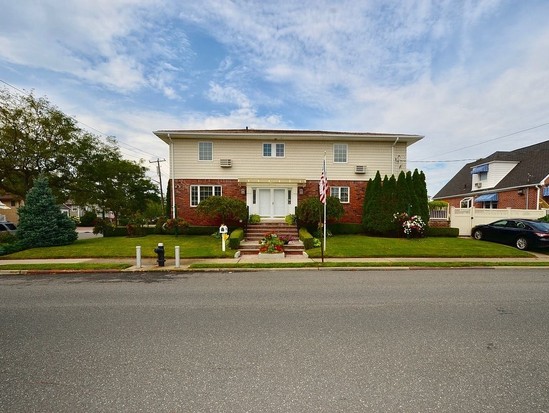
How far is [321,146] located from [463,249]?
10688mm

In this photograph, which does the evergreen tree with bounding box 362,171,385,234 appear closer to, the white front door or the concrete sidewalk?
the white front door

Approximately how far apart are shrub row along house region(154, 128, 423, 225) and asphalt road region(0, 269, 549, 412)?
12.1 m

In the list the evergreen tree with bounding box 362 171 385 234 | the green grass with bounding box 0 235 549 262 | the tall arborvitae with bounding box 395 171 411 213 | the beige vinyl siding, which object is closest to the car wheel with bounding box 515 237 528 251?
the green grass with bounding box 0 235 549 262

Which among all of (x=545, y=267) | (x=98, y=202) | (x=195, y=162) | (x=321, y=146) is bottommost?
(x=545, y=267)

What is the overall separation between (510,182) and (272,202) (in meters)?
23.5

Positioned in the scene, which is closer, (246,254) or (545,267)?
(545,267)

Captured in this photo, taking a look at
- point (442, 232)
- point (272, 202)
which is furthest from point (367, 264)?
point (442, 232)

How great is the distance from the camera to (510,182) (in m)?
25.1

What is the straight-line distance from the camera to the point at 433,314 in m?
4.98

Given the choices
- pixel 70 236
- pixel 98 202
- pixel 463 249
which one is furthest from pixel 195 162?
pixel 463 249

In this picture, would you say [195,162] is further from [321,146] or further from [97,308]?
[97,308]

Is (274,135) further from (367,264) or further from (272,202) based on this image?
(367,264)

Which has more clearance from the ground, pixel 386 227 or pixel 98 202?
pixel 98 202

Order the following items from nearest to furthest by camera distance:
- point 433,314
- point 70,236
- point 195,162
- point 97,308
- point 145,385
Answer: point 145,385 < point 433,314 < point 97,308 < point 70,236 < point 195,162
